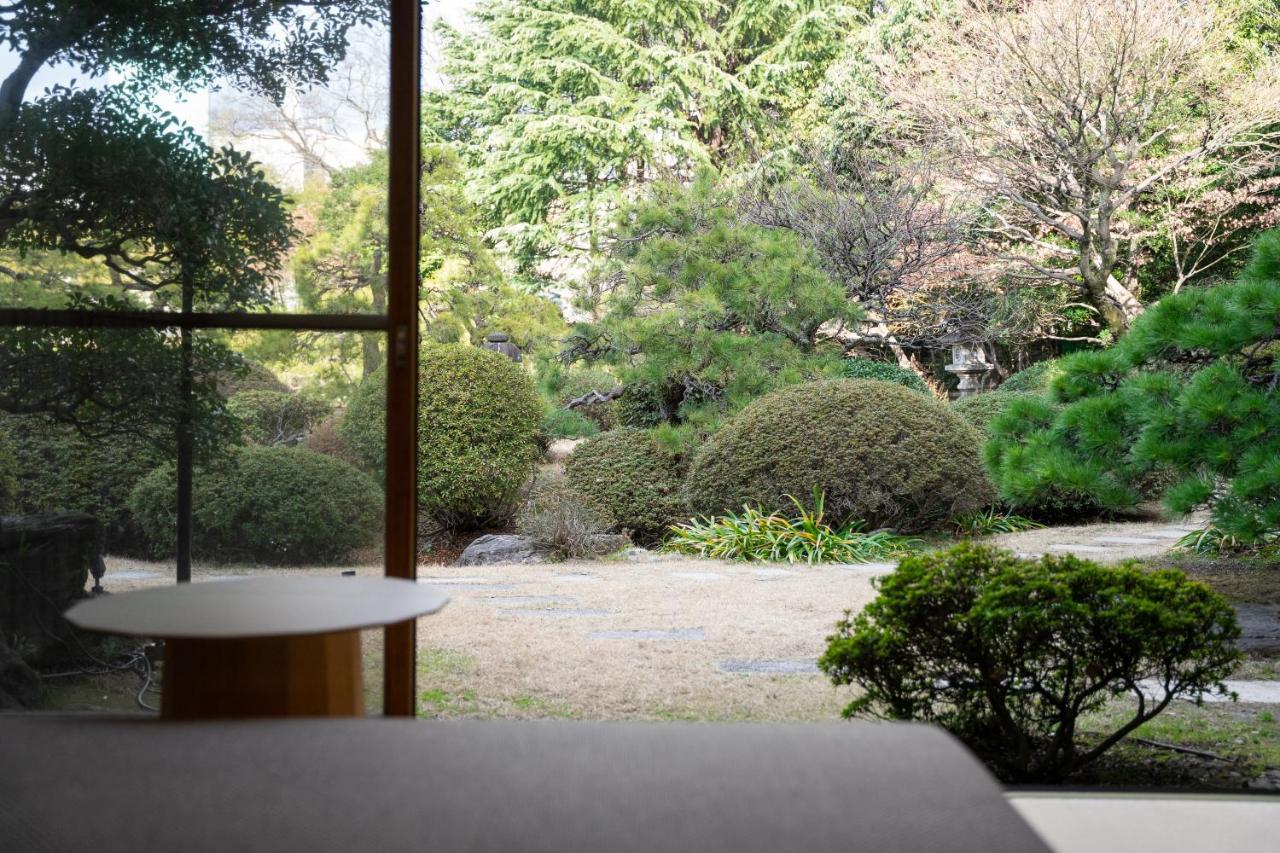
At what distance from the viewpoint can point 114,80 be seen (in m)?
2.28

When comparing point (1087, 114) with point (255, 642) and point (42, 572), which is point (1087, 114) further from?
point (255, 642)

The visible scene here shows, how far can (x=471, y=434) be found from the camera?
6629 millimetres

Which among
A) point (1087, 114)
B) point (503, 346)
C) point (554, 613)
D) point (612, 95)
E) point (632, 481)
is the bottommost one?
point (554, 613)

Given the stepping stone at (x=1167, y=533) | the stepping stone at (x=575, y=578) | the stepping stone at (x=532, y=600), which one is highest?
the stepping stone at (x=1167, y=533)

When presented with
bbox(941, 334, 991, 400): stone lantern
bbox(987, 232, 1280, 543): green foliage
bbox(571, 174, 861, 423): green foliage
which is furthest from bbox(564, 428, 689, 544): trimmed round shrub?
bbox(941, 334, 991, 400): stone lantern

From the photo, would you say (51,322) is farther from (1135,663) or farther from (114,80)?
(1135,663)

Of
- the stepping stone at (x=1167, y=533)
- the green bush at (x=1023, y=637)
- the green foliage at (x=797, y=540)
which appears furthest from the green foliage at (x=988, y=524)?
the green bush at (x=1023, y=637)

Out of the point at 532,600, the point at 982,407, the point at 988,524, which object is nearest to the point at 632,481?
the point at 532,600

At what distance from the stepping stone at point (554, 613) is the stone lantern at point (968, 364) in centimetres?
518

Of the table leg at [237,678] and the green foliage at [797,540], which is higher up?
the table leg at [237,678]

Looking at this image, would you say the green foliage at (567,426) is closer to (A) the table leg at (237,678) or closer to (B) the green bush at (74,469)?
(B) the green bush at (74,469)

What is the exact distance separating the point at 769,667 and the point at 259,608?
2.76 metres

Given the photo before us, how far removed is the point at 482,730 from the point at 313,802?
22cm

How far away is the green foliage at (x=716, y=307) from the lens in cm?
652
